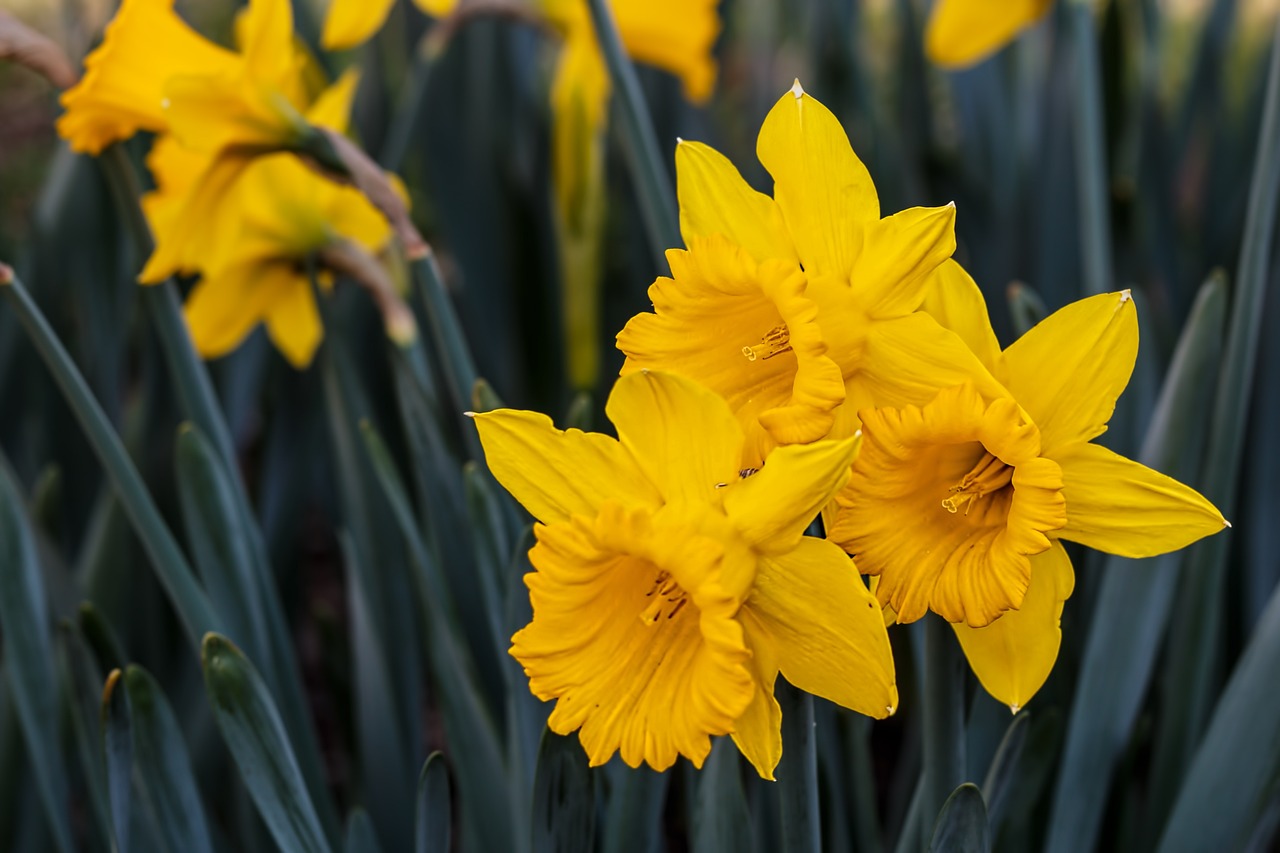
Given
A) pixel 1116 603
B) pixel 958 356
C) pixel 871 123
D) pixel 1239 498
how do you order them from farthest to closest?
A: pixel 871 123, pixel 1239 498, pixel 1116 603, pixel 958 356

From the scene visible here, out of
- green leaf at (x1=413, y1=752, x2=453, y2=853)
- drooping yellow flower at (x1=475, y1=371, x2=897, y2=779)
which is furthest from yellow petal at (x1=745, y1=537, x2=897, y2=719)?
green leaf at (x1=413, y1=752, x2=453, y2=853)

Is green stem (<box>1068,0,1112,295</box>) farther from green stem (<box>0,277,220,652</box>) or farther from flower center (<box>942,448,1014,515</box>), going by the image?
green stem (<box>0,277,220,652</box>)

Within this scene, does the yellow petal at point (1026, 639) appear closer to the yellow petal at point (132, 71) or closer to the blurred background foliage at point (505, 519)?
the blurred background foliage at point (505, 519)


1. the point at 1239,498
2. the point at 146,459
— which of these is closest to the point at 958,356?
the point at 1239,498

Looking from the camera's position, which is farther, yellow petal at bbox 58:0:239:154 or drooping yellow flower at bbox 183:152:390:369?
drooping yellow flower at bbox 183:152:390:369

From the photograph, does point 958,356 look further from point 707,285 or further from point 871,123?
point 871,123

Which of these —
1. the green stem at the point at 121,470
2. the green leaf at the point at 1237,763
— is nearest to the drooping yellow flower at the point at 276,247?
the green stem at the point at 121,470

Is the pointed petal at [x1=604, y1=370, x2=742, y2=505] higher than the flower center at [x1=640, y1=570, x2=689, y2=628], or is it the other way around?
the pointed petal at [x1=604, y1=370, x2=742, y2=505]
